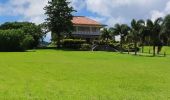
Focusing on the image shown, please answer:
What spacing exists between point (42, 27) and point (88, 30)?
23.6m

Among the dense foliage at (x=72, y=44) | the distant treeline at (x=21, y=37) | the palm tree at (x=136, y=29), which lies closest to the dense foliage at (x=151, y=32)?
the palm tree at (x=136, y=29)

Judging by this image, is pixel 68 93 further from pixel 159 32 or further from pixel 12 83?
pixel 159 32

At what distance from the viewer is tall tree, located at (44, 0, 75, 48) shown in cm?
10307

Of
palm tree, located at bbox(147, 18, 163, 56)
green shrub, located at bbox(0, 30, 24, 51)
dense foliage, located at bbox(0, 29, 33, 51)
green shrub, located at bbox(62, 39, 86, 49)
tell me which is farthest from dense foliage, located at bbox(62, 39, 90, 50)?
green shrub, located at bbox(0, 30, 24, 51)

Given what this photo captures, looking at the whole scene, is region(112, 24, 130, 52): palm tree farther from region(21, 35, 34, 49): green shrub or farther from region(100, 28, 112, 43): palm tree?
region(21, 35, 34, 49): green shrub

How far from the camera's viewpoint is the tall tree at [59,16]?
338 feet

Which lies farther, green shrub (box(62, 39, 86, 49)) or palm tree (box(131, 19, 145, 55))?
green shrub (box(62, 39, 86, 49))

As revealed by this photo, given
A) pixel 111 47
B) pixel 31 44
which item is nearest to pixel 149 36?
pixel 111 47

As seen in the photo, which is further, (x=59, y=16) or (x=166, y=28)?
(x=59, y=16)

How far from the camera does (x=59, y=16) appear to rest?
104 metres

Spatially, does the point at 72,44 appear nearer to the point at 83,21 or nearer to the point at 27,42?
the point at 27,42

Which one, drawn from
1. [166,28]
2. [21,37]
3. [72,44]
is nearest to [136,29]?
[166,28]

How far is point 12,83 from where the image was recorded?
2262 cm

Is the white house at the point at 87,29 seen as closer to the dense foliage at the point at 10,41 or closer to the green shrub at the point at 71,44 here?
the green shrub at the point at 71,44
